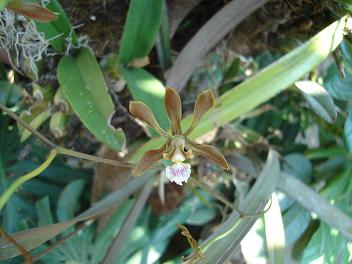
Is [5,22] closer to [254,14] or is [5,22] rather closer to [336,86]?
[254,14]

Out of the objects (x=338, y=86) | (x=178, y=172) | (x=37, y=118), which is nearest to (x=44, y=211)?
(x=37, y=118)

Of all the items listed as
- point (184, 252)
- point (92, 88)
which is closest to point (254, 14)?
point (92, 88)

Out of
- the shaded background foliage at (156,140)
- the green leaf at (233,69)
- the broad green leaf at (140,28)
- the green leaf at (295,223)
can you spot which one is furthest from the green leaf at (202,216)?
the broad green leaf at (140,28)

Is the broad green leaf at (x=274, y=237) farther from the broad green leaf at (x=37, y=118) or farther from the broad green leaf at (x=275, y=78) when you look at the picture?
the broad green leaf at (x=37, y=118)

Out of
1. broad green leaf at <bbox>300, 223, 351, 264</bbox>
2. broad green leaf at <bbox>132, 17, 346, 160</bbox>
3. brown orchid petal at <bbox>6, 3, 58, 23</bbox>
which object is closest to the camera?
brown orchid petal at <bbox>6, 3, 58, 23</bbox>

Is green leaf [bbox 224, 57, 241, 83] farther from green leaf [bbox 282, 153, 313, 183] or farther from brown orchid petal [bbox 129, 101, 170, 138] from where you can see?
brown orchid petal [bbox 129, 101, 170, 138]

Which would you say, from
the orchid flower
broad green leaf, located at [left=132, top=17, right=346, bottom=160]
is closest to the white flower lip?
the orchid flower
